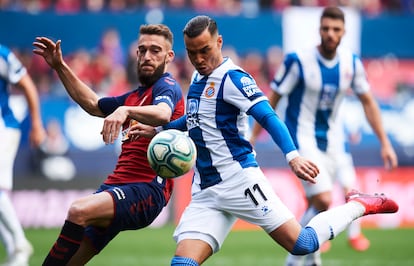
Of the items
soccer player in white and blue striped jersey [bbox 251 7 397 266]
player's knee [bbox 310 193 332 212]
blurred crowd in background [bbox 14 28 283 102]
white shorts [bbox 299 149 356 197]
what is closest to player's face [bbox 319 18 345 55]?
soccer player in white and blue striped jersey [bbox 251 7 397 266]

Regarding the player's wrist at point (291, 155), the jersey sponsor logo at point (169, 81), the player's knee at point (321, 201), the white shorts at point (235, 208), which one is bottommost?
the player's knee at point (321, 201)

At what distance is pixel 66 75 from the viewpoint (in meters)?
6.97

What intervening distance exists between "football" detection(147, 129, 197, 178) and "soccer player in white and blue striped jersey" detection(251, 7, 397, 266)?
2.86m

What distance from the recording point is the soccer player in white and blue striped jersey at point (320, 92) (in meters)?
8.95

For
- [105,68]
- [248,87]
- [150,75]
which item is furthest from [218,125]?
[105,68]

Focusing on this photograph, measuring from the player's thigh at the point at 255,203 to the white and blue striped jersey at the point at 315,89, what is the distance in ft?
8.58

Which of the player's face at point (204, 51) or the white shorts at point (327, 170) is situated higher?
the player's face at point (204, 51)

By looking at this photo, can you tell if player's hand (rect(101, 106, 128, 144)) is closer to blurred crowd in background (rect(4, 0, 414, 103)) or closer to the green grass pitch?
the green grass pitch

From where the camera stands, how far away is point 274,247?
1230 centimetres

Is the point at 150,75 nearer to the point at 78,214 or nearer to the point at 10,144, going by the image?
the point at 78,214

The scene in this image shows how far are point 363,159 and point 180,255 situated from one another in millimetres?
10587

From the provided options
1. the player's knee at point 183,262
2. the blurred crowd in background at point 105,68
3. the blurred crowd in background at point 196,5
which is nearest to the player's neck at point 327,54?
the player's knee at point 183,262

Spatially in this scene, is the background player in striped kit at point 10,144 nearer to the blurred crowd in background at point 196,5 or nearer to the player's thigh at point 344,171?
the player's thigh at point 344,171

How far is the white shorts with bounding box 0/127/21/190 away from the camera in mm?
8883
